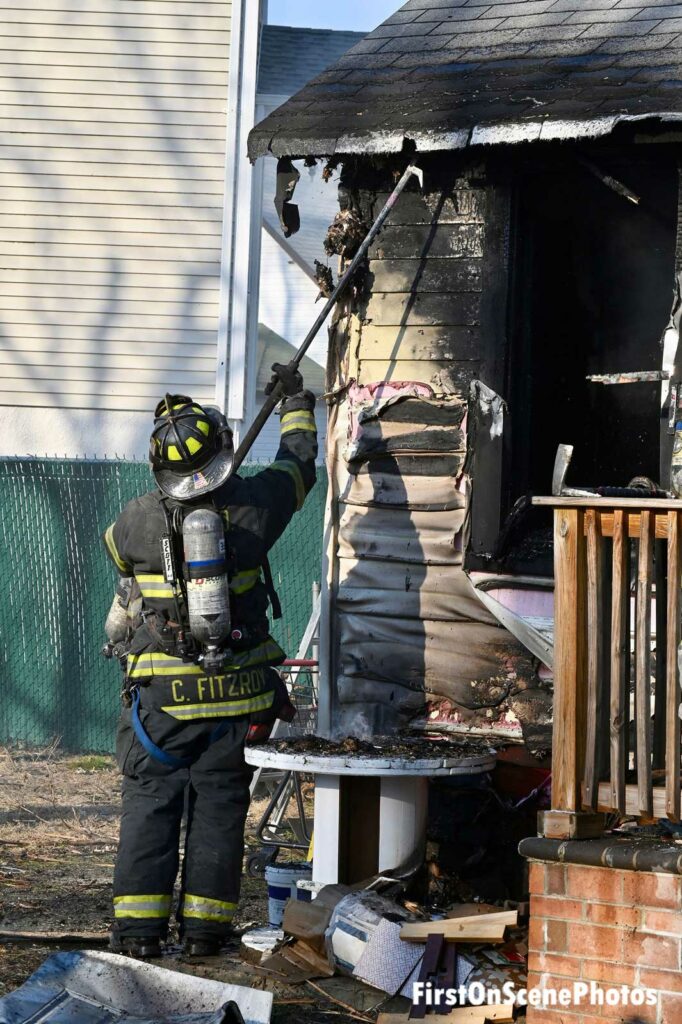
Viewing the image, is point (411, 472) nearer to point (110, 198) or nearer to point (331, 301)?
point (331, 301)

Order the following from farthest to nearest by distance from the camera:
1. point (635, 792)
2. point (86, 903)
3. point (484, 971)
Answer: point (86, 903)
point (484, 971)
point (635, 792)

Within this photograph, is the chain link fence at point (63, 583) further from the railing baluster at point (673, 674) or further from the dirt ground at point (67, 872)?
the railing baluster at point (673, 674)

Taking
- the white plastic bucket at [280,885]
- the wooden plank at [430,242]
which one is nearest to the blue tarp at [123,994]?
the white plastic bucket at [280,885]

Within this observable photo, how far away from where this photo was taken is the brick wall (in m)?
Answer: 4.18

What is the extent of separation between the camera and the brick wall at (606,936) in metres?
4.18

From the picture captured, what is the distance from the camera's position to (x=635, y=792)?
14.5 ft

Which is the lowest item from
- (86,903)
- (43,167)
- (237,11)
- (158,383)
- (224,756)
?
(86,903)

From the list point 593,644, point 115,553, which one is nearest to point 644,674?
point 593,644

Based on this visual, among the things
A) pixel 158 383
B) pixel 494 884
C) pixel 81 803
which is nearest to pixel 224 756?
pixel 494 884

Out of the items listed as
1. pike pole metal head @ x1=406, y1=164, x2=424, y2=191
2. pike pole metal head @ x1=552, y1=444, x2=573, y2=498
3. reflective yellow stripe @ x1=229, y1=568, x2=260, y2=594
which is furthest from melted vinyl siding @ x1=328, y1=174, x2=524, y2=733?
pike pole metal head @ x1=552, y1=444, x2=573, y2=498

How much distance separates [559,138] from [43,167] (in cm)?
816

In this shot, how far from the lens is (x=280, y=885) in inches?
230

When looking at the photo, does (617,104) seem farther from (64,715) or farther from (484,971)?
(64,715)

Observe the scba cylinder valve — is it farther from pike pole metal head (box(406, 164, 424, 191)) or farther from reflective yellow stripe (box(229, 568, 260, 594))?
pike pole metal head (box(406, 164, 424, 191))
